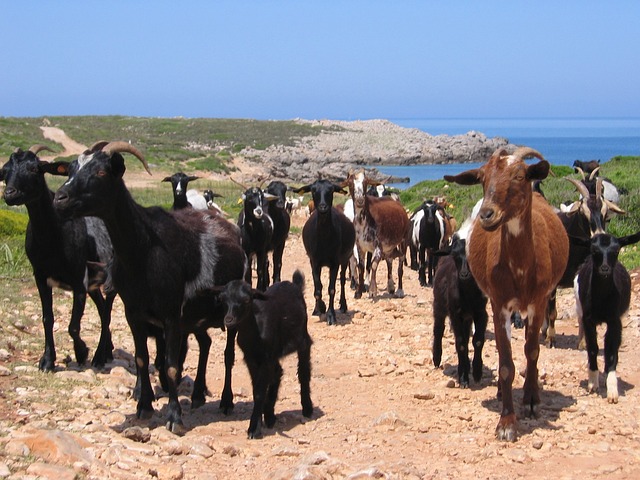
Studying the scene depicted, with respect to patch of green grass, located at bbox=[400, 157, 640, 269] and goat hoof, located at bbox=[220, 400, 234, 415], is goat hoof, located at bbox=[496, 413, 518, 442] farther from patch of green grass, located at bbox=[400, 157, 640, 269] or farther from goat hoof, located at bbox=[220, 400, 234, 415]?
patch of green grass, located at bbox=[400, 157, 640, 269]

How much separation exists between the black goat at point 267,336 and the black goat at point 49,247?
6.91 feet

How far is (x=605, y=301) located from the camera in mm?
9344

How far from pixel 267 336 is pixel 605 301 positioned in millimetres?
3727

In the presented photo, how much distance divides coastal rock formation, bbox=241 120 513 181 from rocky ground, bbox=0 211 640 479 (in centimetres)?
5752

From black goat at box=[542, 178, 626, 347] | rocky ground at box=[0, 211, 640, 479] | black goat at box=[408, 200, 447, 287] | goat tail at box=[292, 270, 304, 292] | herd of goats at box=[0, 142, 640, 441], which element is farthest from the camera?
black goat at box=[408, 200, 447, 287]

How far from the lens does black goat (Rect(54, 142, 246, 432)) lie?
24.8ft

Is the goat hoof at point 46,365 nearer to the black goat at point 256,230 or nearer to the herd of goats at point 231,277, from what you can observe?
the herd of goats at point 231,277

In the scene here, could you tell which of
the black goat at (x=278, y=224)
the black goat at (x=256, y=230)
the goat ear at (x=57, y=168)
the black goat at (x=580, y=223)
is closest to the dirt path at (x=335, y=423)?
the black goat at (x=580, y=223)

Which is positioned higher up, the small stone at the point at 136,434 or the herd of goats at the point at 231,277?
the herd of goats at the point at 231,277

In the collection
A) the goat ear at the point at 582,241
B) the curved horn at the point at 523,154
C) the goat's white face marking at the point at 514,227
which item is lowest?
the goat ear at the point at 582,241

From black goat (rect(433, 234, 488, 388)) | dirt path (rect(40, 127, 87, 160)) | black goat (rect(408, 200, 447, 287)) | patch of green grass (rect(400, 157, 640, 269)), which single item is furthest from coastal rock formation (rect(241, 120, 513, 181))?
black goat (rect(433, 234, 488, 388))

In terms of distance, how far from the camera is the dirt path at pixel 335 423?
21.2ft

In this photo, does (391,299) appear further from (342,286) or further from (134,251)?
(134,251)

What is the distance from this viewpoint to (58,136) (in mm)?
74938
